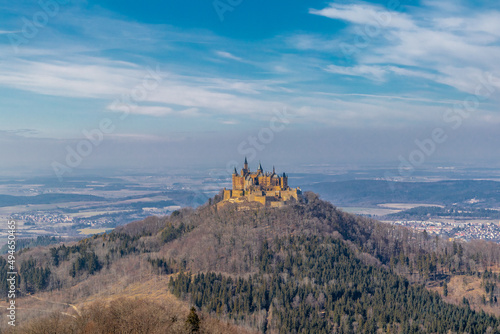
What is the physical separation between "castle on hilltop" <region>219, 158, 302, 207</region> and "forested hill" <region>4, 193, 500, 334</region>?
337 cm

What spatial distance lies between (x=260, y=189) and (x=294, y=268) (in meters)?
28.9

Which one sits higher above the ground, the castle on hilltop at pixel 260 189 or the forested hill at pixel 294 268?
the castle on hilltop at pixel 260 189

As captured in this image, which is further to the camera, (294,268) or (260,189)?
(260,189)

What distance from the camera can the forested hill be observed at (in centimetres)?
7156

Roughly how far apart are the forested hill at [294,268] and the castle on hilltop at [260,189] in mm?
3372

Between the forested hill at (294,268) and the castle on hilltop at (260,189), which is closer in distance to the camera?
the forested hill at (294,268)

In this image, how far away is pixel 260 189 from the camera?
376 feet

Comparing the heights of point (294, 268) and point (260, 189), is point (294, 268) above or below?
below

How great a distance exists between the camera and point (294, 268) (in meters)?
89.5

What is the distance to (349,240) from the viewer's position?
108125 mm

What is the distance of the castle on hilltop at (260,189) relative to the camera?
111m

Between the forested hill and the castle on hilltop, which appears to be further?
the castle on hilltop

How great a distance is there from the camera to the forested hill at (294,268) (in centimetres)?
7156

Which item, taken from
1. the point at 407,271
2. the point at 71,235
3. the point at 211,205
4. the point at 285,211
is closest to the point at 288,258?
the point at 285,211
